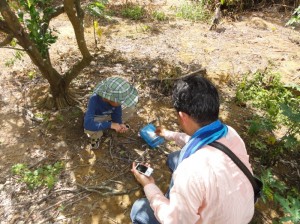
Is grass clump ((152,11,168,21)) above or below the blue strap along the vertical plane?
Result: below

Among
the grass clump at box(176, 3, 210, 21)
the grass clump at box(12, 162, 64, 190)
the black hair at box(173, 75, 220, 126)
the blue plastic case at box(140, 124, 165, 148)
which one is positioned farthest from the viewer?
the grass clump at box(176, 3, 210, 21)

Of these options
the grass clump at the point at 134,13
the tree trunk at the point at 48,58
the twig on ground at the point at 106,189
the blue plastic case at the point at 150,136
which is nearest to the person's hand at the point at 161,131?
the blue plastic case at the point at 150,136

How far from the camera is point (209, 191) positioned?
5.34 ft

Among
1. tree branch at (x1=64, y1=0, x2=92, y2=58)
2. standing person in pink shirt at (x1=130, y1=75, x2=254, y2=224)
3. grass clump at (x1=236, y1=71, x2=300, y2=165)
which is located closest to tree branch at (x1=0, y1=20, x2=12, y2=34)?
tree branch at (x1=64, y1=0, x2=92, y2=58)

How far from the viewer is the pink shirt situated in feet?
5.36

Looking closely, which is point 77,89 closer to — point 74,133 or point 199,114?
point 74,133

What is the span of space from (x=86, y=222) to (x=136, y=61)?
10.9 feet

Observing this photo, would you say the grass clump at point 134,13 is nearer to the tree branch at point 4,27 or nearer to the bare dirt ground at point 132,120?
the bare dirt ground at point 132,120

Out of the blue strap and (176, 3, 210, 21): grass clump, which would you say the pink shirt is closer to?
the blue strap

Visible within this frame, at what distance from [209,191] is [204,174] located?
0.34 ft

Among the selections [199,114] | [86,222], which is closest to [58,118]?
[86,222]

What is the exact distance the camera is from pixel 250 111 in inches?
178

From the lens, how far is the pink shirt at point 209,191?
5.36 feet

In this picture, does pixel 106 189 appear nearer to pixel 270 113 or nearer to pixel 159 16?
pixel 270 113
